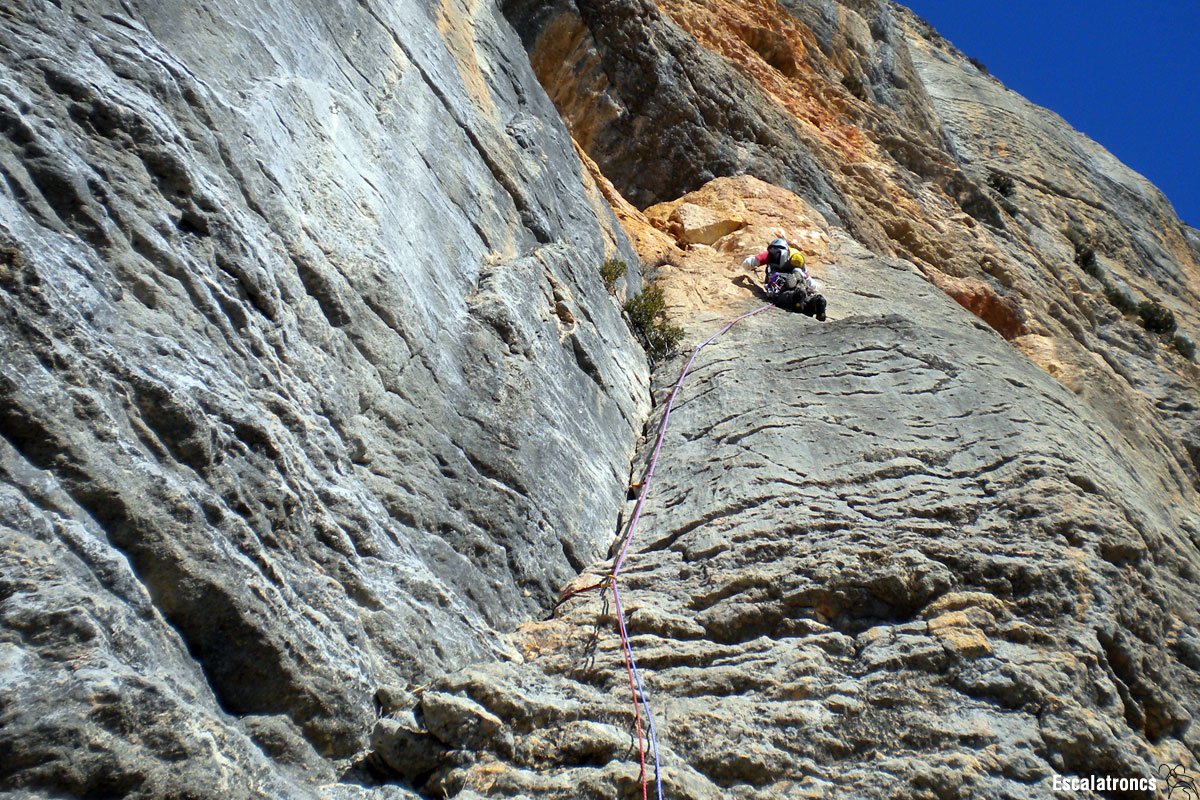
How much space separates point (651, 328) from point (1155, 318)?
621 inches

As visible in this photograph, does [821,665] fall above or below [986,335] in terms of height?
below

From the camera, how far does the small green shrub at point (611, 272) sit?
1098 cm

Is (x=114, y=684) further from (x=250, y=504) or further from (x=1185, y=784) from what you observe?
(x=1185, y=784)

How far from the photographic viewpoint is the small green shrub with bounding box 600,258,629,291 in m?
11.0

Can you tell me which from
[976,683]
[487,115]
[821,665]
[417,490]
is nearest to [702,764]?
[821,665]

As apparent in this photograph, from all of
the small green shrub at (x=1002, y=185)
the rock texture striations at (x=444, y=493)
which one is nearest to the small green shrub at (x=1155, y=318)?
the small green shrub at (x=1002, y=185)

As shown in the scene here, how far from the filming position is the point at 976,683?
17.3ft

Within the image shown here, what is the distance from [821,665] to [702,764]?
969 mm

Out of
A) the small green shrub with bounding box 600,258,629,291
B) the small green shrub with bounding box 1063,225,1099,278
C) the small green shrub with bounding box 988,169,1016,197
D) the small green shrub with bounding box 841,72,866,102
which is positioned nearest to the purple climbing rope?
the small green shrub with bounding box 600,258,629,291

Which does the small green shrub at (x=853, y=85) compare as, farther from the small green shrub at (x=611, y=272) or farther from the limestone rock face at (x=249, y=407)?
the limestone rock face at (x=249, y=407)

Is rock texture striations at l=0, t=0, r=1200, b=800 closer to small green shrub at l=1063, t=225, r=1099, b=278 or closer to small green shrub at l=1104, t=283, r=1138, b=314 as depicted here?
small green shrub at l=1104, t=283, r=1138, b=314

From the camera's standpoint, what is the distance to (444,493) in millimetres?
→ 6246

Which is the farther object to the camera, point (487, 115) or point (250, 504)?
point (487, 115)

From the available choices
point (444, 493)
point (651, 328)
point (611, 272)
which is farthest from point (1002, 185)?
point (444, 493)
